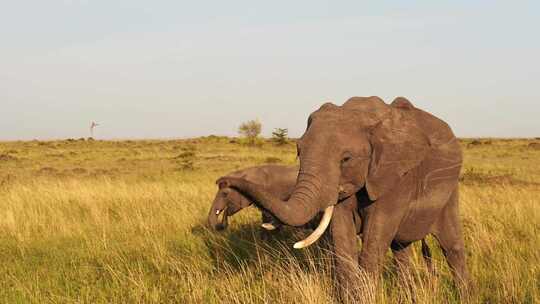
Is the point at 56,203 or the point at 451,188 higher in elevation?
the point at 451,188

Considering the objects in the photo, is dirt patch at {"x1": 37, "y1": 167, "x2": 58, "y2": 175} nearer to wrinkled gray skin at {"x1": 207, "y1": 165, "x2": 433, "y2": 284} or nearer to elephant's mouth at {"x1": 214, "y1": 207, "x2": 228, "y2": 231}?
wrinkled gray skin at {"x1": 207, "y1": 165, "x2": 433, "y2": 284}

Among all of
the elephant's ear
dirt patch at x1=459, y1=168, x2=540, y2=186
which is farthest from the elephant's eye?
dirt patch at x1=459, y1=168, x2=540, y2=186

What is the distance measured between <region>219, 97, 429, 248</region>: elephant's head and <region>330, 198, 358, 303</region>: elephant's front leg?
15.0 inches

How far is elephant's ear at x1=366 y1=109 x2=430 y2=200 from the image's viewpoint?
3.89m

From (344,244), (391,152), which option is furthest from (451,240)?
(391,152)

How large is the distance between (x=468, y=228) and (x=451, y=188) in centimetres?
291

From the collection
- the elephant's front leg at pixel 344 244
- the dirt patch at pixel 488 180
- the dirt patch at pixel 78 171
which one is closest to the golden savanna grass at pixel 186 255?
the elephant's front leg at pixel 344 244

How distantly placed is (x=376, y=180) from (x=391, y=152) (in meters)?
0.25

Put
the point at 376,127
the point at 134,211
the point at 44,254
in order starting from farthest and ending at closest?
the point at 134,211
the point at 44,254
the point at 376,127

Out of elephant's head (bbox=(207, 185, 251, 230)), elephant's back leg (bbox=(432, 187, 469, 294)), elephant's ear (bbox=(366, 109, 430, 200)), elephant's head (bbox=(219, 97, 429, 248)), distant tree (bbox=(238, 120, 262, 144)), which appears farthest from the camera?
distant tree (bbox=(238, 120, 262, 144))

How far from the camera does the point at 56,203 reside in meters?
10.8

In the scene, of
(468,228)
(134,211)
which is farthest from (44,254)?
(468,228)

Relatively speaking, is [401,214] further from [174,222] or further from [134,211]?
[134,211]

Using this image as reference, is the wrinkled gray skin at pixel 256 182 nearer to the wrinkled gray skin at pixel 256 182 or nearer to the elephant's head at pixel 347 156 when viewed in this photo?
the wrinkled gray skin at pixel 256 182
